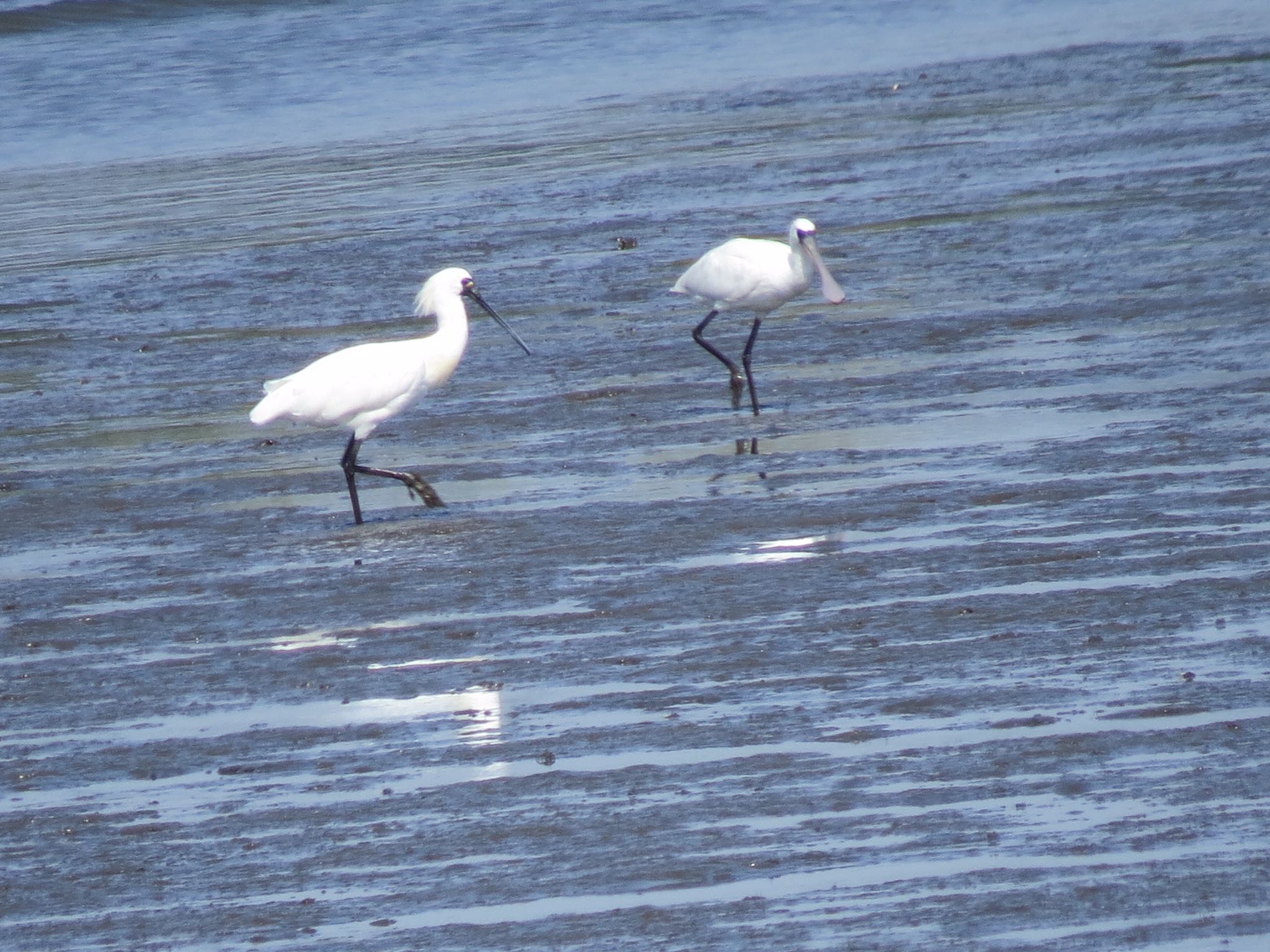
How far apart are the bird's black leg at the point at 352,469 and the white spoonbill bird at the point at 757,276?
239cm

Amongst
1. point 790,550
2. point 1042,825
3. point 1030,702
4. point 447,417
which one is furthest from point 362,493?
point 1042,825

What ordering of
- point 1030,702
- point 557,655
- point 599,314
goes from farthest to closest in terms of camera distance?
point 599,314 → point 557,655 → point 1030,702

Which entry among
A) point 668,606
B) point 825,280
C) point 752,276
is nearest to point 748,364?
point 752,276

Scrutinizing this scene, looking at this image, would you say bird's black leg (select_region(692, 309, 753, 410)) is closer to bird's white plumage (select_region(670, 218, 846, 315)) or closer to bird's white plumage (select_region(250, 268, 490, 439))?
bird's white plumage (select_region(670, 218, 846, 315))

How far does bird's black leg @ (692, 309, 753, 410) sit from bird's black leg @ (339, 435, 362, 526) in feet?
6.65

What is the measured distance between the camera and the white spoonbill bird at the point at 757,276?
11.3 m

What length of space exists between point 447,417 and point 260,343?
2.68 meters

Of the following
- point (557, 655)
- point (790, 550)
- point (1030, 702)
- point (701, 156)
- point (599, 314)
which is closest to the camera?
point (1030, 702)

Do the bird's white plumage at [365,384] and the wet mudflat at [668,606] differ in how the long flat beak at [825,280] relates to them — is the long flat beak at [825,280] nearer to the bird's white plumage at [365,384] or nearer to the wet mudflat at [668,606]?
the wet mudflat at [668,606]

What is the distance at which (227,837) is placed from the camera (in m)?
5.71

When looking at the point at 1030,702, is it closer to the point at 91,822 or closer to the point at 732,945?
the point at 732,945

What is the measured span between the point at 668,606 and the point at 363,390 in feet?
8.18

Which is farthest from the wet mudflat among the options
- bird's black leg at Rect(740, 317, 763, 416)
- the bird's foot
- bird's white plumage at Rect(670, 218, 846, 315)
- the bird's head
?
the bird's head

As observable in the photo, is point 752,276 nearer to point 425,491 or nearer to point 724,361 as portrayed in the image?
point 724,361
